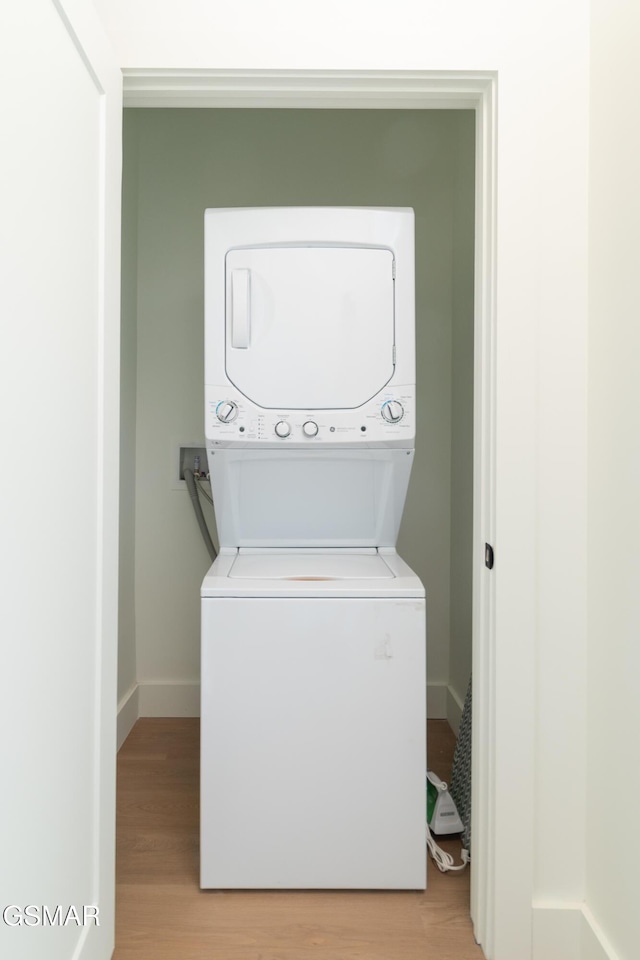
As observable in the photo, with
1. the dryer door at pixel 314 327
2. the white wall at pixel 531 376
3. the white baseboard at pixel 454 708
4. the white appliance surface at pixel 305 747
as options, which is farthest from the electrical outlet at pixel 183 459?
the white wall at pixel 531 376

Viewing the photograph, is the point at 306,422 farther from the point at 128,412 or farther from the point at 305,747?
the point at 128,412

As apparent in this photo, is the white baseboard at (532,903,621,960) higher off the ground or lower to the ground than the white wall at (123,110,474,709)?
lower

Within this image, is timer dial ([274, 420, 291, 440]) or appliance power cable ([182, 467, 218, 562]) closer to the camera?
timer dial ([274, 420, 291, 440])

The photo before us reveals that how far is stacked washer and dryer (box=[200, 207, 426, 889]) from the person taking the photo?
68.7 inches

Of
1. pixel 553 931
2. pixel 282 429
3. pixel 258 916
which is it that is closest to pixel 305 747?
pixel 258 916

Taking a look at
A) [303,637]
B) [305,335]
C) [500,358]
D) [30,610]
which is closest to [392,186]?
[305,335]

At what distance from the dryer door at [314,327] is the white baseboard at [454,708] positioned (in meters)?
1.34

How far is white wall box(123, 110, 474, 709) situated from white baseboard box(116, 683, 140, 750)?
0.31ft

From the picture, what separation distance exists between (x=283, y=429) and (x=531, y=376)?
29.0 inches

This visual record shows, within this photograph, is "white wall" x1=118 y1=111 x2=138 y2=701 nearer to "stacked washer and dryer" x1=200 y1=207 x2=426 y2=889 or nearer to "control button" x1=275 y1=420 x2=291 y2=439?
"stacked washer and dryer" x1=200 y1=207 x2=426 y2=889

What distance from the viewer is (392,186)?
2.85 m

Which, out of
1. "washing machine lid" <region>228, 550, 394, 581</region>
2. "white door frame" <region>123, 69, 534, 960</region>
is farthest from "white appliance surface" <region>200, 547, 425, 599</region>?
"white door frame" <region>123, 69, 534, 960</region>

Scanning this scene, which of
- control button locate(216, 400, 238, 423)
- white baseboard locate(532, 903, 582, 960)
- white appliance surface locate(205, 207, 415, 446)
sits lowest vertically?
white baseboard locate(532, 903, 582, 960)

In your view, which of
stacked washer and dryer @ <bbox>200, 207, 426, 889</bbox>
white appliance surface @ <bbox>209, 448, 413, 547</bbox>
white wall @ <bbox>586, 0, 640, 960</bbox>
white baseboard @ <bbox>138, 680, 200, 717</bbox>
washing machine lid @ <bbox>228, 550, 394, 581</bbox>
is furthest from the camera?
white baseboard @ <bbox>138, 680, 200, 717</bbox>
